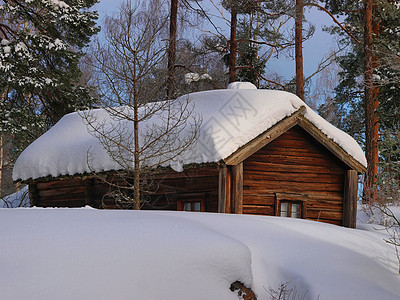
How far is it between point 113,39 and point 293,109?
449 cm

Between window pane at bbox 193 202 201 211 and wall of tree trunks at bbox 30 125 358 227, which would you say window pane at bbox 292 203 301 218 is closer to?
wall of tree trunks at bbox 30 125 358 227

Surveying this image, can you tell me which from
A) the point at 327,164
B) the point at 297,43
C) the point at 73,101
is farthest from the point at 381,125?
the point at 73,101

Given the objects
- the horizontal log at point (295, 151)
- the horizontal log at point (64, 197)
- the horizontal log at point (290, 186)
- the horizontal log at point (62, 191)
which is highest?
the horizontal log at point (295, 151)

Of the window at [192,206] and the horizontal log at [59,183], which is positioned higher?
the horizontal log at [59,183]

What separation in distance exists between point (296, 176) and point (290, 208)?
81 centimetres

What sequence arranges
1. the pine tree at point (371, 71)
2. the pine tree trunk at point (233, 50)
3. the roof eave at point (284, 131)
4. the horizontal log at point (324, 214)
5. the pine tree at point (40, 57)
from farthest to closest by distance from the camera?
the pine tree trunk at point (233, 50), the pine tree at point (371, 71), the pine tree at point (40, 57), the horizontal log at point (324, 214), the roof eave at point (284, 131)

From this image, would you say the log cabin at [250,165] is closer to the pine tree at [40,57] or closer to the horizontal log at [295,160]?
the horizontal log at [295,160]

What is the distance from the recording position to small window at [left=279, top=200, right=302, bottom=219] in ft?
38.5

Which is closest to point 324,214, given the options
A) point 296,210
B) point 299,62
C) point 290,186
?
point 296,210

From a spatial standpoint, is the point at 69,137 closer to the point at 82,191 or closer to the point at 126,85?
the point at 82,191

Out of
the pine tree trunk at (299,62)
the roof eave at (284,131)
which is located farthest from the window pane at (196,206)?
the pine tree trunk at (299,62)

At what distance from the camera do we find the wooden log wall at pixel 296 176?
37.3 ft

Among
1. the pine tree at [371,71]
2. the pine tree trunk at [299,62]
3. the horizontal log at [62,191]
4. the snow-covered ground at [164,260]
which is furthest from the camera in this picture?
the pine tree trunk at [299,62]

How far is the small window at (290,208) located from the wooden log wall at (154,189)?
1740 millimetres
